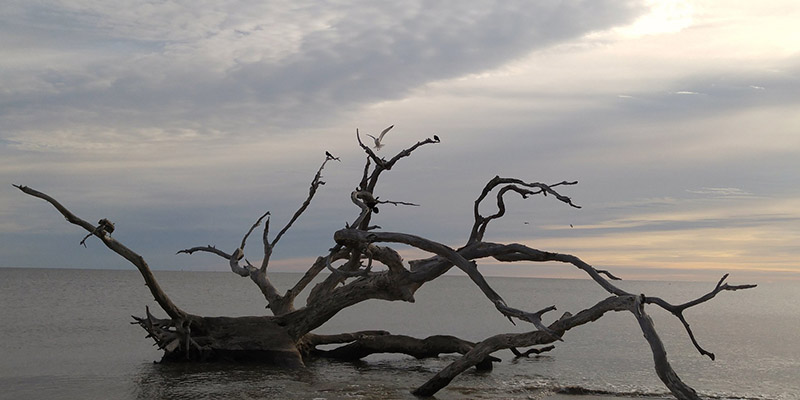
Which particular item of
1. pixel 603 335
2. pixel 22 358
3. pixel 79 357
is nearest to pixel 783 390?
pixel 603 335

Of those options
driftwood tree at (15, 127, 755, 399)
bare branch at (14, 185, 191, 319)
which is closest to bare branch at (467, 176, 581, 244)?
driftwood tree at (15, 127, 755, 399)

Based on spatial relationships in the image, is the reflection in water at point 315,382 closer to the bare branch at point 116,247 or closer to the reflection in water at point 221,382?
the reflection in water at point 221,382

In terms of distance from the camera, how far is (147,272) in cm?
1413

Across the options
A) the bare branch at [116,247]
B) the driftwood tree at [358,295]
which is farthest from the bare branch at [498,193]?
the bare branch at [116,247]

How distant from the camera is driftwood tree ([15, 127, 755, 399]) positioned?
36.6 ft

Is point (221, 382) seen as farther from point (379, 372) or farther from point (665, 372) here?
point (665, 372)

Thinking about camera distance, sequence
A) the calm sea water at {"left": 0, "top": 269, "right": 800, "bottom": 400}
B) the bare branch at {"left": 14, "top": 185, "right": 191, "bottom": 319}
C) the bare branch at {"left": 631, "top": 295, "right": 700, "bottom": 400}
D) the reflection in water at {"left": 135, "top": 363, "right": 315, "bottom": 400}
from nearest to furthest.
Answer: the bare branch at {"left": 631, "top": 295, "right": 700, "bottom": 400}
the reflection in water at {"left": 135, "top": 363, "right": 315, "bottom": 400}
the calm sea water at {"left": 0, "top": 269, "right": 800, "bottom": 400}
the bare branch at {"left": 14, "top": 185, "right": 191, "bottom": 319}

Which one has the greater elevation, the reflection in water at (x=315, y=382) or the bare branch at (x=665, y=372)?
the bare branch at (x=665, y=372)

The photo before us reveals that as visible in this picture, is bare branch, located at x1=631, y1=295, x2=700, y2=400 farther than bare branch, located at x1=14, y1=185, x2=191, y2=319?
No

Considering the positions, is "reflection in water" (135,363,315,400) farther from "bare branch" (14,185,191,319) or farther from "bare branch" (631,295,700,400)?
"bare branch" (631,295,700,400)

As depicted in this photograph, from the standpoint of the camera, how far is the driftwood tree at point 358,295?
11.1 m

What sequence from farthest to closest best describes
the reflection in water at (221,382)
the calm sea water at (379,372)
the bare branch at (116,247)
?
the bare branch at (116,247)
the calm sea water at (379,372)
the reflection in water at (221,382)

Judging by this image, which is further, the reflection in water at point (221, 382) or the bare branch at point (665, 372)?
the reflection in water at point (221, 382)

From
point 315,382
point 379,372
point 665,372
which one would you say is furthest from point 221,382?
point 665,372
